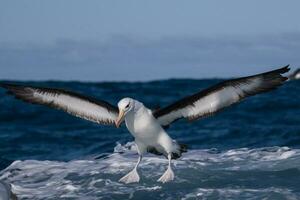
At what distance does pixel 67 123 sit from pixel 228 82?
46.4 feet

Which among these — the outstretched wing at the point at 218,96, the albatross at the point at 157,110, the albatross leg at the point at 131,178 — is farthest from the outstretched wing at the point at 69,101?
the albatross leg at the point at 131,178

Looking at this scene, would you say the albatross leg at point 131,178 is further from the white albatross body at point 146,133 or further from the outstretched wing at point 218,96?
the outstretched wing at point 218,96

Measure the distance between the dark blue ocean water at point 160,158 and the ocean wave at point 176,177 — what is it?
0.02 m

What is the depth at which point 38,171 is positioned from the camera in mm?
12766

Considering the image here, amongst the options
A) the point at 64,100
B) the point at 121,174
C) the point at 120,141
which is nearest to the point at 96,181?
the point at 121,174

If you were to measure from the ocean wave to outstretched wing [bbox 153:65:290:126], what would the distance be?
1.06 meters

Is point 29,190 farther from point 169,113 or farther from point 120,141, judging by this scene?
point 120,141

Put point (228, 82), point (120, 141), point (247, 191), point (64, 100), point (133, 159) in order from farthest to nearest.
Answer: point (120, 141)
point (133, 159)
point (64, 100)
point (228, 82)
point (247, 191)

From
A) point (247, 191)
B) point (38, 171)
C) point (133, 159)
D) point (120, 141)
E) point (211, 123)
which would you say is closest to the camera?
point (247, 191)

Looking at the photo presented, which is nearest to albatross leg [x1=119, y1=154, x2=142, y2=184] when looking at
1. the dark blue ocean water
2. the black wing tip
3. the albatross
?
the albatross

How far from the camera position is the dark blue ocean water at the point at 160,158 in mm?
10375

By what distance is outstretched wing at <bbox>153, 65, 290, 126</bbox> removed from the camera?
34.3 ft

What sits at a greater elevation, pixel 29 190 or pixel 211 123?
pixel 211 123

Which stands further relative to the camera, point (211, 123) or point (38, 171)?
point (211, 123)
